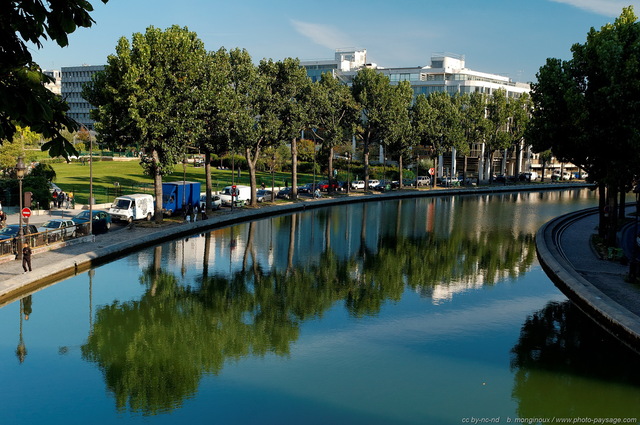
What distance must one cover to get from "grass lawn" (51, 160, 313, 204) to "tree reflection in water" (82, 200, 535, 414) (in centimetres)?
3068

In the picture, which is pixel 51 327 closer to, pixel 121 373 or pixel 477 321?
pixel 121 373

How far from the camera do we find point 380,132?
82.2 m

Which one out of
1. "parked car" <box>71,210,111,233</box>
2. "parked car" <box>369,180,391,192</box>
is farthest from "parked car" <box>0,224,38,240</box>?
"parked car" <box>369,180,391,192</box>

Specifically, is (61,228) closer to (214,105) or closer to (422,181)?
(214,105)

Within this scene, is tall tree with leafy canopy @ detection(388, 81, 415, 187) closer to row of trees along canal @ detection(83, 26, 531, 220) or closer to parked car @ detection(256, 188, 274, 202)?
row of trees along canal @ detection(83, 26, 531, 220)

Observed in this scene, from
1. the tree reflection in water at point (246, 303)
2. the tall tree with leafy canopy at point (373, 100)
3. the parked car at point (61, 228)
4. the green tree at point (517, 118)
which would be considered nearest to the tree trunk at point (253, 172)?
the tree reflection in water at point (246, 303)

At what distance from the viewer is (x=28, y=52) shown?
23.7ft

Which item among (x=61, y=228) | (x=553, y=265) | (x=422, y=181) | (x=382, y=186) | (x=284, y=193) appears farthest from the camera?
(x=422, y=181)

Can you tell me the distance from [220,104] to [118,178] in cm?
4086

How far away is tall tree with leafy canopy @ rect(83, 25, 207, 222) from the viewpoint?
41.4 m

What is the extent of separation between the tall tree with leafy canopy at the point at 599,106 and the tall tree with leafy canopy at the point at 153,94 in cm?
2509

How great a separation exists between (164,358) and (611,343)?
1621 cm

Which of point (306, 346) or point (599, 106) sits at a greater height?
point (599, 106)

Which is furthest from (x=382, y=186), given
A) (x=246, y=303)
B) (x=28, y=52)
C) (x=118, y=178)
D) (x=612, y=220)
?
(x=28, y=52)
